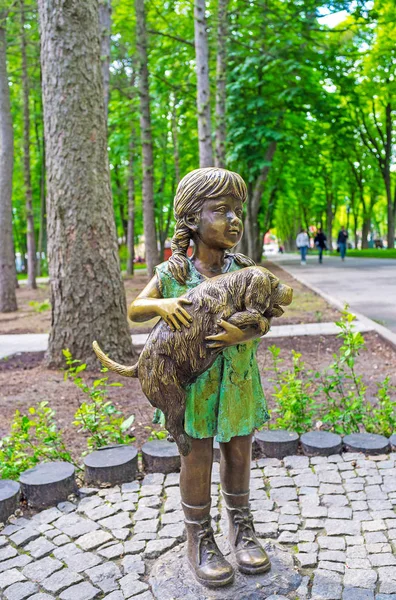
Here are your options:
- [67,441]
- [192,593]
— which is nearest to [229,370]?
[192,593]

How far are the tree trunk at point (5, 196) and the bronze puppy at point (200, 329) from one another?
11176mm

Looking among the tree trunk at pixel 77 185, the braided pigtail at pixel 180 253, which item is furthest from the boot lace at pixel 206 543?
the tree trunk at pixel 77 185

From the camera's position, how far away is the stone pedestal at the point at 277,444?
4.14 metres

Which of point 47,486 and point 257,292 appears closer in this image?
point 257,292

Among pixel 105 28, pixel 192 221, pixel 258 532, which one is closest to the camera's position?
pixel 192 221

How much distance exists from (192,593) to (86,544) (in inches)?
33.7

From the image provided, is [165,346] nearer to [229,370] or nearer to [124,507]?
[229,370]

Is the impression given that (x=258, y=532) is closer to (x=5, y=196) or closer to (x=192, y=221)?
(x=192, y=221)

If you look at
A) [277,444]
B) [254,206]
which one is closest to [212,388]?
[277,444]

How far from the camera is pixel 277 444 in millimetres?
4133

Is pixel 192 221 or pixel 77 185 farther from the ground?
pixel 77 185

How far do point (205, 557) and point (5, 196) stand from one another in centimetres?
1211

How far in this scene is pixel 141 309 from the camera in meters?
2.42

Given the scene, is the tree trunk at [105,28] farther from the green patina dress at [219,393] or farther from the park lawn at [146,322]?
the green patina dress at [219,393]
